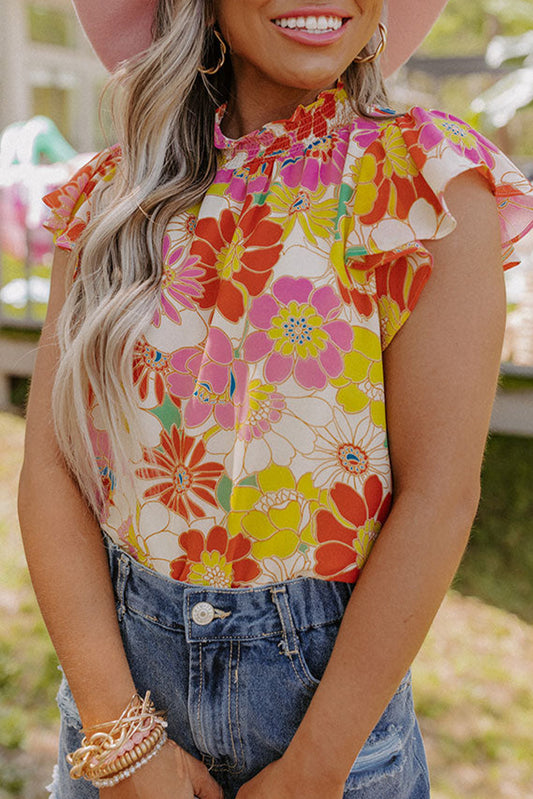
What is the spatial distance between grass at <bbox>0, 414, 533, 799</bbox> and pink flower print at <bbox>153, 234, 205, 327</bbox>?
2078 millimetres

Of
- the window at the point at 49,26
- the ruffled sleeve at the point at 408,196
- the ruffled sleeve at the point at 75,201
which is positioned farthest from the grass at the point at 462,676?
the window at the point at 49,26

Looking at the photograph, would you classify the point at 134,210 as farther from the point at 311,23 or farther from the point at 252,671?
the point at 252,671

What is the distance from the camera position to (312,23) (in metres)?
1.10

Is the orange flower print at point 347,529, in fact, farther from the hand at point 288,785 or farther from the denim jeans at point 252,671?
the hand at point 288,785

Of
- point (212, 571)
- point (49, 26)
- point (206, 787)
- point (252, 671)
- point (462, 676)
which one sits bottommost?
point (462, 676)

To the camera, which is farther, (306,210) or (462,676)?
(462,676)

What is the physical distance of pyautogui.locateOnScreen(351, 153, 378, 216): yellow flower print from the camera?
109 cm

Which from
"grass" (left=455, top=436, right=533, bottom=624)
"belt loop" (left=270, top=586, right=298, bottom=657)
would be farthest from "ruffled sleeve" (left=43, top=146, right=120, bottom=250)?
"grass" (left=455, top=436, right=533, bottom=624)

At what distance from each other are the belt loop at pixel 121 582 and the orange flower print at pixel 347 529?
0.30 m

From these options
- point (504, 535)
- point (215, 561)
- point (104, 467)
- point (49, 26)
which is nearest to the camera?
point (215, 561)

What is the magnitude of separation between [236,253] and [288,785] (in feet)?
2.32

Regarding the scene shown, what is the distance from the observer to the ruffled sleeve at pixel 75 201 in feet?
4.35

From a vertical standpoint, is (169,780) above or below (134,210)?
below

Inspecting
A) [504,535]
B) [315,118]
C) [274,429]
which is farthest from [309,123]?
[504,535]
